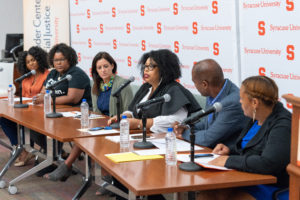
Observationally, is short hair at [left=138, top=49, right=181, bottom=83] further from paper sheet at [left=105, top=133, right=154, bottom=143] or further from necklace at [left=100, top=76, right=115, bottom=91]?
necklace at [left=100, top=76, right=115, bottom=91]

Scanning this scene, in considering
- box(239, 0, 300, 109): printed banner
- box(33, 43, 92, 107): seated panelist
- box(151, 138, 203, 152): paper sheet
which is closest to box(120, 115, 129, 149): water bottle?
box(151, 138, 203, 152): paper sheet

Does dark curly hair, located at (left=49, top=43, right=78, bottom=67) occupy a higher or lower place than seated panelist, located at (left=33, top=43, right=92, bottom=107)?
higher

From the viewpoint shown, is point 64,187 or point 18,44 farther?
point 18,44

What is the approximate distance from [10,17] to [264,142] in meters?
9.07

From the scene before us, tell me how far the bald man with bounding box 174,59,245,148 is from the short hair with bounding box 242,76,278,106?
0.50 m

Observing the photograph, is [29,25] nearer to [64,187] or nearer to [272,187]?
[64,187]

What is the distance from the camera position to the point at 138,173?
242 centimetres

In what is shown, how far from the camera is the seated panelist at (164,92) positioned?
3.59 m

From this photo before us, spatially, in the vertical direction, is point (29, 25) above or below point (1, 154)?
above

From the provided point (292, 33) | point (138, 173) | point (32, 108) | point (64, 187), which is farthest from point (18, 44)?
point (138, 173)

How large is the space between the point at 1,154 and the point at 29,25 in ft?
10.2

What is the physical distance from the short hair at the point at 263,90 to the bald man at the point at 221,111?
0.50 metres

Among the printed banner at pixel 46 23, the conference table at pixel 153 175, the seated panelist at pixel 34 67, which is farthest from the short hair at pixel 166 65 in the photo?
the printed banner at pixel 46 23

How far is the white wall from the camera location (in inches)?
417
